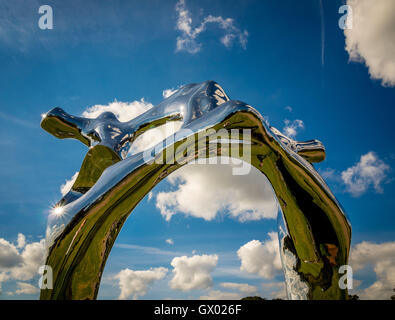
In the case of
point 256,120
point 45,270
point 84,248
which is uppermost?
point 256,120

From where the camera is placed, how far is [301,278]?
2033 mm

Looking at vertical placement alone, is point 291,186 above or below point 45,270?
above

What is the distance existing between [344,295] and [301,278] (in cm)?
25

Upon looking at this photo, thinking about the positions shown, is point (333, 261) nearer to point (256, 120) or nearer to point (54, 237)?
point (256, 120)

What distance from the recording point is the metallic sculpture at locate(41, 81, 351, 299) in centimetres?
183

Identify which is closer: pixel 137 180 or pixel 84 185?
pixel 137 180

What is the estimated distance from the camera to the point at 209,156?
1989 millimetres

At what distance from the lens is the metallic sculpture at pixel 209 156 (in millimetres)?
1826

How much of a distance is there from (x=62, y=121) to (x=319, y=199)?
194cm
